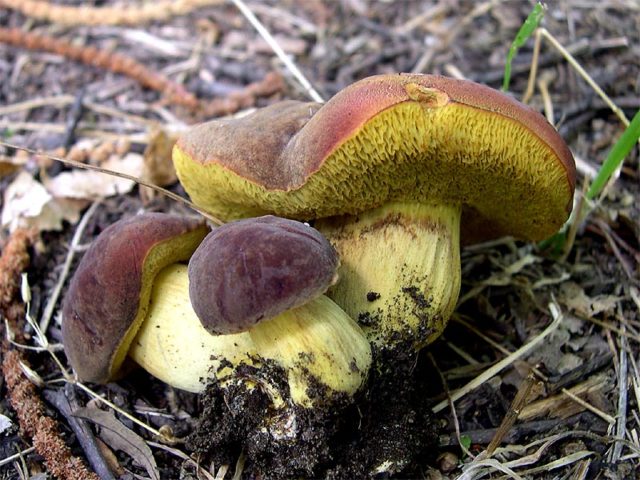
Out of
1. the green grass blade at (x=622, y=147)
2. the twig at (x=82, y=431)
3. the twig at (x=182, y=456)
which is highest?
the green grass blade at (x=622, y=147)

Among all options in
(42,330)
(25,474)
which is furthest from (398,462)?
(42,330)

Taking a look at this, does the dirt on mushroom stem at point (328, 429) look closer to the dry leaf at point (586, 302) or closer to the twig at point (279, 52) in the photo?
the dry leaf at point (586, 302)

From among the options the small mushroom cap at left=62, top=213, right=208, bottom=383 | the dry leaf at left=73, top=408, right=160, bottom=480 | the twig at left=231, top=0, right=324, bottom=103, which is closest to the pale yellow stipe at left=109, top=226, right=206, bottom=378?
the small mushroom cap at left=62, top=213, right=208, bottom=383

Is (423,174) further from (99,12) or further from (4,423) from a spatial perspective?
(99,12)

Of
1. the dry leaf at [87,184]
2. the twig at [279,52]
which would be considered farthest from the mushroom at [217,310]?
the twig at [279,52]

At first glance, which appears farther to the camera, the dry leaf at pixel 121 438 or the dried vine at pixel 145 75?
the dried vine at pixel 145 75

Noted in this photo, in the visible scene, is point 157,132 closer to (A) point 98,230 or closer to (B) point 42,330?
(A) point 98,230
